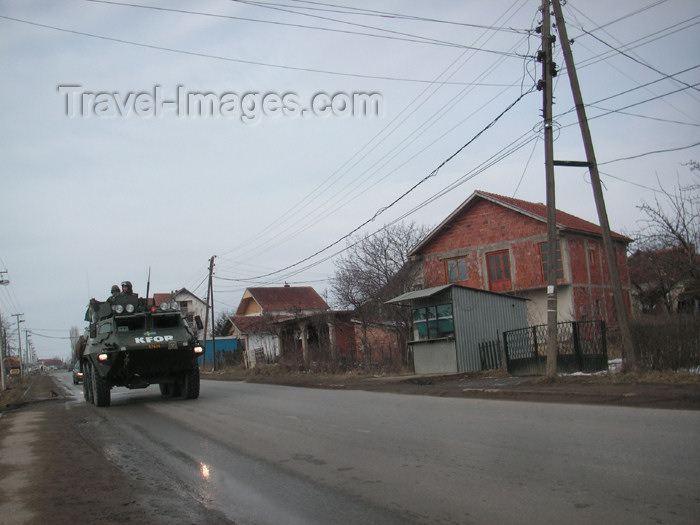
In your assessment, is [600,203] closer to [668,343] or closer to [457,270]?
[668,343]

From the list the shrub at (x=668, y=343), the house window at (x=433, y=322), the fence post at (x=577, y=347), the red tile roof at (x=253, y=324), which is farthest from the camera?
the red tile roof at (x=253, y=324)

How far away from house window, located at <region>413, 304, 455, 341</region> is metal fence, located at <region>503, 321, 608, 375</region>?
2242 mm

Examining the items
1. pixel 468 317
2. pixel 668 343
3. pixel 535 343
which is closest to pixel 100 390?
pixel 468 317

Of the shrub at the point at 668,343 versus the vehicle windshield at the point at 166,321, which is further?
the vehicle windshield at the point at 166,321

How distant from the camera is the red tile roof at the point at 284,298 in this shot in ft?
210

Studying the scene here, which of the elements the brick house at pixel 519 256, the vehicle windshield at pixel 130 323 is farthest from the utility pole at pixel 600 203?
the brick house at pixel 519 256

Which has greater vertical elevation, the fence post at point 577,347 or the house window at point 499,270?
the house window at point 499,270

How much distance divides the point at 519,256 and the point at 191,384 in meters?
19.2

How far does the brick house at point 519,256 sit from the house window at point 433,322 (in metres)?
9.38

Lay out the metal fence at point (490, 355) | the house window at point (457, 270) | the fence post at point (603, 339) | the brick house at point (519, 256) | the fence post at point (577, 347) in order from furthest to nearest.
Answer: the house window at point (457, 270), the brick house at point (519, 256), the metal fence at point (490, 355), the fence post at point (577, 347), the fence post at point (603, 339)

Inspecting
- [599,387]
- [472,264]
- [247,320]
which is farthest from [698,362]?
[247,320]

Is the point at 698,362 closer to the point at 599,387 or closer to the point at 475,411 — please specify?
the point at 599,387

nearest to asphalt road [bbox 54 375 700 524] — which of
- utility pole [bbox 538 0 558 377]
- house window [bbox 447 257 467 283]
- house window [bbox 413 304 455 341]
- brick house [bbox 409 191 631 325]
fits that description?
utility pole [bbox 538 0 558 377]

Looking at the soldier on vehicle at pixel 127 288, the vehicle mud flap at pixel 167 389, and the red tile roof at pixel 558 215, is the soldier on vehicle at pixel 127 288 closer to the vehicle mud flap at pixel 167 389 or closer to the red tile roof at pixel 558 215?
the vehicle mud flap at pixel 167 389
